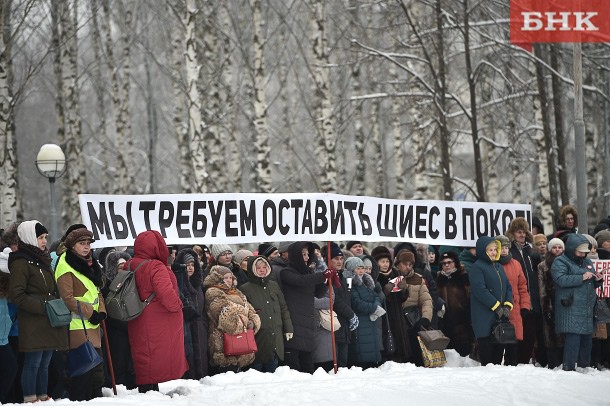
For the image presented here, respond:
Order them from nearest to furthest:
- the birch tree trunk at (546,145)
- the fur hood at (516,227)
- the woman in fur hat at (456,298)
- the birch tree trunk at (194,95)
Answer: the fur hood at (516,227), the woman in fur hat at (456,298), the birch tree trunk at (194,95), the birch tree trunk at (546,145)

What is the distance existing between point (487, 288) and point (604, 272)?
1513mm

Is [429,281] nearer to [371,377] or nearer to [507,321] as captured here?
[507,321]

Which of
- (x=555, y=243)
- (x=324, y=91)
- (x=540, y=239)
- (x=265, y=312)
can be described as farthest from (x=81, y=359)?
(x=324, y=91)

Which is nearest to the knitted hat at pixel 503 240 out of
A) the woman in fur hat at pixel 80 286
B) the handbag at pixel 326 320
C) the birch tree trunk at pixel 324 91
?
the handbag at pixel 326 320

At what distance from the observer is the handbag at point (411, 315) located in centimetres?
1302

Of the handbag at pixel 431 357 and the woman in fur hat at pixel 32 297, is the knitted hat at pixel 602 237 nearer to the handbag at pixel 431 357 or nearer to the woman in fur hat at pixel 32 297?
the handbag at pixel 431 357

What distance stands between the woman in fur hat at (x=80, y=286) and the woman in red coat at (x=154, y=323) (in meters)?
0.45

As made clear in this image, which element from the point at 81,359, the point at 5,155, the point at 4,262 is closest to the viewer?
the point at 4,262

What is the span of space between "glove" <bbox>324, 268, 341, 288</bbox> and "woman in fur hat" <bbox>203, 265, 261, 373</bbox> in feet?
2.89

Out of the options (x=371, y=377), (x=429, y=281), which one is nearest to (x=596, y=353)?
(x=429, y=281)

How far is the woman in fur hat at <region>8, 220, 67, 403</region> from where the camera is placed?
376 inches

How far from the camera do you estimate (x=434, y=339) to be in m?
12.8

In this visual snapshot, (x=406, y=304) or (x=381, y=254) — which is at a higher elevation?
(x=381, y=254)

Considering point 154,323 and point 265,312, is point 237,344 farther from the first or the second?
point 154,323
